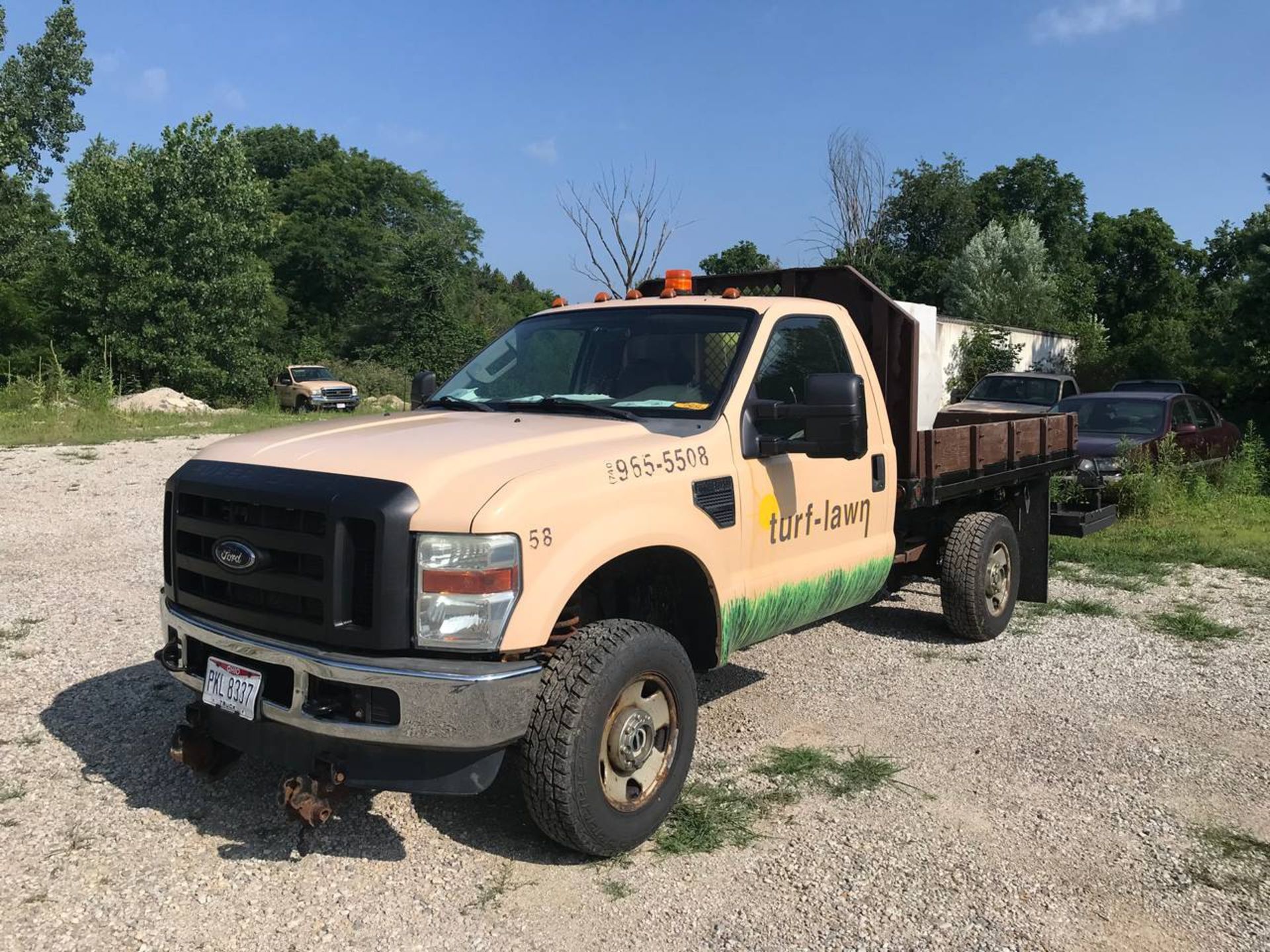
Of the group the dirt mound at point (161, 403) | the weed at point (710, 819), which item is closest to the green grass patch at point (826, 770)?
the weed at point (710, 819)

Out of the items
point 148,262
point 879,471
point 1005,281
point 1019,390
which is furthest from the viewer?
point 1005,281

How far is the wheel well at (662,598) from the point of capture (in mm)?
3898

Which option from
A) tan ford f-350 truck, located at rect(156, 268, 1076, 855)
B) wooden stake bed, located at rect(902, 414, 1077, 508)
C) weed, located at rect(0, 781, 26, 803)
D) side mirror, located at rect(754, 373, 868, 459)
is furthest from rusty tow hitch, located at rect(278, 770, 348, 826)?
wooden stake bed, located at rect(902, 414, 1077, 508)

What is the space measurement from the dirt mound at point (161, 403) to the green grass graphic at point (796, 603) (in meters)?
24.4

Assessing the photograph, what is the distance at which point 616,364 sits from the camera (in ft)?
15.0

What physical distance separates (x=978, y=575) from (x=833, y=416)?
9.26ft

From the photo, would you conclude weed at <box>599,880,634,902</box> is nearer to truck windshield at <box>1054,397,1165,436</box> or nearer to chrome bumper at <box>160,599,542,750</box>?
chrome bumper at <box>160,599,542,750</box>

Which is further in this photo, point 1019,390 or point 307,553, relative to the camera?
point 1019,390

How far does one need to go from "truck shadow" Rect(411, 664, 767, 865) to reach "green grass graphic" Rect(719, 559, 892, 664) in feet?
3.32

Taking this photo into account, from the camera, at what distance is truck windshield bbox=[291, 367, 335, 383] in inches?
1364

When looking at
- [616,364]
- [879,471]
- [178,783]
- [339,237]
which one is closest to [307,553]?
[178,783]

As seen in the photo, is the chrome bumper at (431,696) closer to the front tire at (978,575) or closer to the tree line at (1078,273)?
the front tire at (978,575)

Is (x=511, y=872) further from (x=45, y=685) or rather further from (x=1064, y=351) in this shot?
(x=1064, y=351)

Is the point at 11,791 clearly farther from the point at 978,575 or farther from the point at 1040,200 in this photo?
the point at 1040,200
